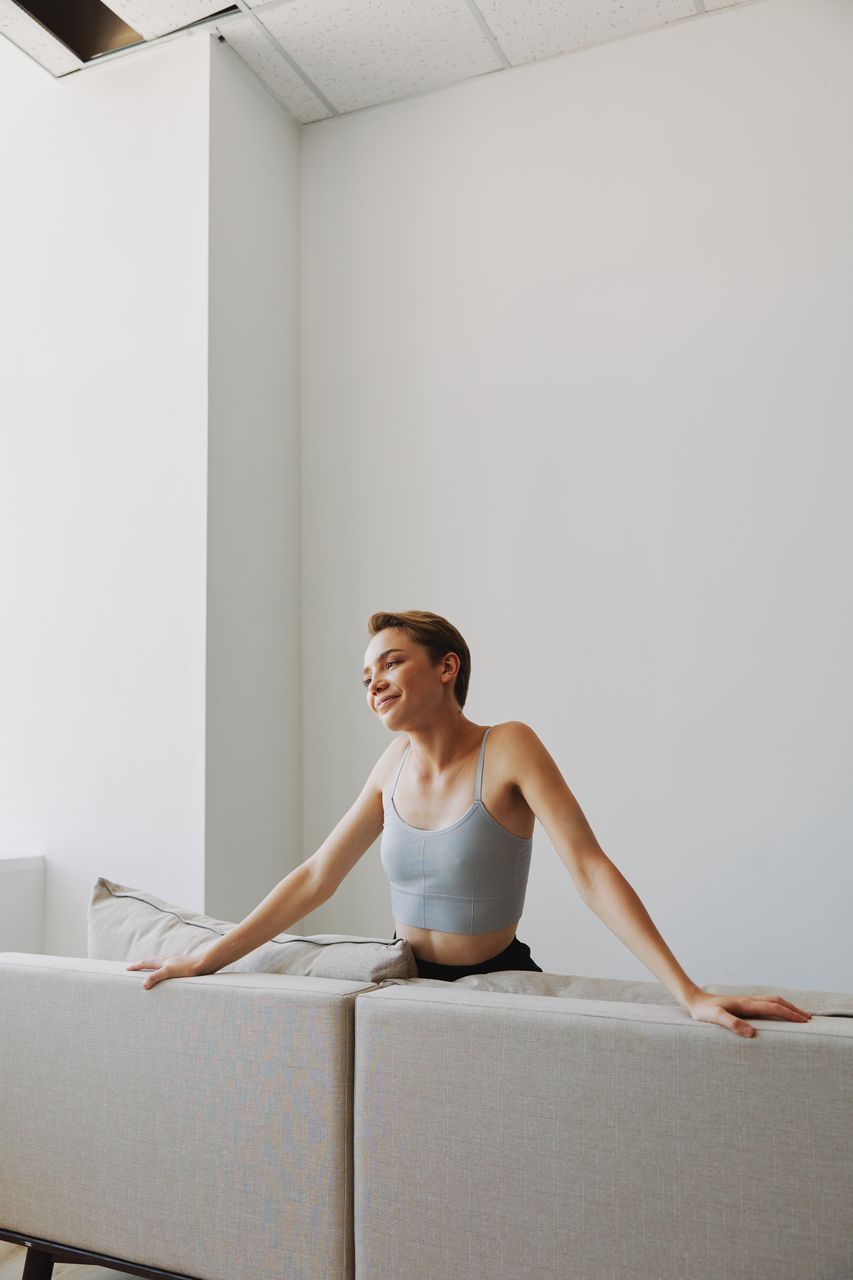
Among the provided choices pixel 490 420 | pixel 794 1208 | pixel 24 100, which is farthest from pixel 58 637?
pixel 794 1208

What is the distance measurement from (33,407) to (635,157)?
2.10 m

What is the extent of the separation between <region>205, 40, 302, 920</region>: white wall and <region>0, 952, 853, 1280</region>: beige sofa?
5.07 ft

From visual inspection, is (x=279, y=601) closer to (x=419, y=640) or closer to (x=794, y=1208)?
(x=419, y=640)

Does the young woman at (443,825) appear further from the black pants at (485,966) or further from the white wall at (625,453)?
the white wall at (625,453)

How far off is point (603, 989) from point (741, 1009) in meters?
0.22

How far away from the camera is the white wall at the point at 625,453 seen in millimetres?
2949

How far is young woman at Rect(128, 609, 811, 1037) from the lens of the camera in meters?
1.63

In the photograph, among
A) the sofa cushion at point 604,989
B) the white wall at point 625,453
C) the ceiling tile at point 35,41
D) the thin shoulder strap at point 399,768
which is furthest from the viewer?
the ceiling tile at point 35,41

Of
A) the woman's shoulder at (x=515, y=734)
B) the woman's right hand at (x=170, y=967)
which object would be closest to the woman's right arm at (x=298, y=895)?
the woman's right hand at (x=170, y=967)

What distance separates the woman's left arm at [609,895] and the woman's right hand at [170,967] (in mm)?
550

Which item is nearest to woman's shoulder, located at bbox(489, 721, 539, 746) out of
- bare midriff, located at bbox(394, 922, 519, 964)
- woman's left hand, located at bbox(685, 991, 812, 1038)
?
bare midriff, located at bbox(394, 922, 519, 964)

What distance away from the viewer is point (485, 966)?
172 centimetres

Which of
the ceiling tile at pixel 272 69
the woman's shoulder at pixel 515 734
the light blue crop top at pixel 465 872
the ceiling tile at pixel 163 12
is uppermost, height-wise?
the ceiling tile at pixel 272 69

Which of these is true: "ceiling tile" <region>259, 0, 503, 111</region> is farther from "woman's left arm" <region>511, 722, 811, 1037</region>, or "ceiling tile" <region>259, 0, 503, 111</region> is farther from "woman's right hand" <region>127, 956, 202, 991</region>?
"woman's right hand" <region>127, 956, 202, 991</region>
